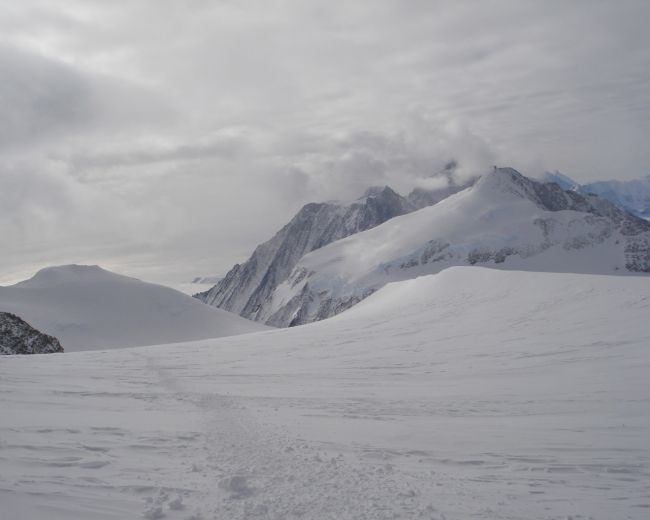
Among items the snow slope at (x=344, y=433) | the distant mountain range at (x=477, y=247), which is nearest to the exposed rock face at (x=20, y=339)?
the snow slope at (x=344, y=433)

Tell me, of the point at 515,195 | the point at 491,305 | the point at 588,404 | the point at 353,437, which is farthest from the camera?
the point at 515,195

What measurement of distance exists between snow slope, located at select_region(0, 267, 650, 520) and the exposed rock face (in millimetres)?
14368

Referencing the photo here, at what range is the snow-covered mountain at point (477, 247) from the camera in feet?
525

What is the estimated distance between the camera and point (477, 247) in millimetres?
161500

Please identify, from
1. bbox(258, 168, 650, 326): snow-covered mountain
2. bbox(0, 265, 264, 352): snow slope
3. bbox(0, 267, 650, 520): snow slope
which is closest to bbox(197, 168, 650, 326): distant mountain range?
bbox(258, 168, 650, 326): snow-covered mountain

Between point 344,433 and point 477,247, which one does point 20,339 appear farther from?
point 477,247

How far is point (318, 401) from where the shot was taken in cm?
1091

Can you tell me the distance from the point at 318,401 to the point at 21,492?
6.08 m

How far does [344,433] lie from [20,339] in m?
28.4

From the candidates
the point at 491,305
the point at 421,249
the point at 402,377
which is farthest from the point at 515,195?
the point at 402,377

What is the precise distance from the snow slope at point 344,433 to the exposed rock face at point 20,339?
47.1ft

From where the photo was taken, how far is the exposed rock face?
29547 millimetres

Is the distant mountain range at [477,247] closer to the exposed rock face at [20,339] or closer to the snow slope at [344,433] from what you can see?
the exposed rock face at [20,339]

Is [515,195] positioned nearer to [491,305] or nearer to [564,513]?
[491,305]
